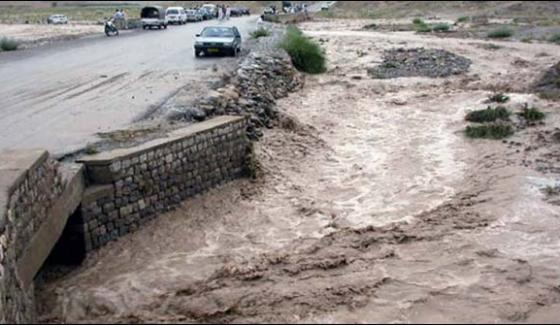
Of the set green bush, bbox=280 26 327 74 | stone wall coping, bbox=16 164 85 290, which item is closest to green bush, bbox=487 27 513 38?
green bush, bbox=280 26 327 74

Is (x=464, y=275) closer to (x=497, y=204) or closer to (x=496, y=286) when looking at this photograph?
(x=496, y=286)

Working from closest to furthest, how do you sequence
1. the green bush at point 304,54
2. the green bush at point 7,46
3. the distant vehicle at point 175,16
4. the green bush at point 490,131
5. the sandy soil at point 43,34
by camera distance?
the green bush at point 490,131
the green bush at point 7,46
the green bush at point 304,54
the sandy soil at point 43,34
the distant vehicle at point 175,16

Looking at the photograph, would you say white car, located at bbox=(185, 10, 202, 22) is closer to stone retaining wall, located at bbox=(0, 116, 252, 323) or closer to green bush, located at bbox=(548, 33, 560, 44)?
green bush, located at bbox=(548, 33, 560, 44)

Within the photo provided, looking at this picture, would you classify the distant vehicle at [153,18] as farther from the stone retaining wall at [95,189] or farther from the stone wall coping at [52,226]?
the stone wall coping at [52,226]


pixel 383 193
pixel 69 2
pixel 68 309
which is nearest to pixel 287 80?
pixel 383 193

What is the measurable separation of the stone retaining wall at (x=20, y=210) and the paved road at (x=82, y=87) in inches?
104

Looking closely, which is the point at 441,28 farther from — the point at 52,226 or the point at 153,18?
the point at 52,226

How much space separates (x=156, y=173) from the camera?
15.6m

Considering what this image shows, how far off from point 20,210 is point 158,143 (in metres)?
5.31

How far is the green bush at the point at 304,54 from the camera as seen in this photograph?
122 ft

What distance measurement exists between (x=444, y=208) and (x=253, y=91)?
910cm

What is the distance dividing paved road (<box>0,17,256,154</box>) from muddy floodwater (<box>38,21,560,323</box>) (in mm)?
2964

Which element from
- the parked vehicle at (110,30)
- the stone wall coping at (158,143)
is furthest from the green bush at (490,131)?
the parked vehicle at (110,30)

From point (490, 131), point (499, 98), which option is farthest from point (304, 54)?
point (490, 131)
